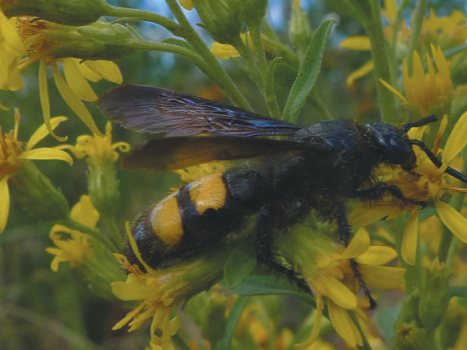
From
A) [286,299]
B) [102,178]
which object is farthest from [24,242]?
[102,178]

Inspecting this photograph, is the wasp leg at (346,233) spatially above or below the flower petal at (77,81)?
below

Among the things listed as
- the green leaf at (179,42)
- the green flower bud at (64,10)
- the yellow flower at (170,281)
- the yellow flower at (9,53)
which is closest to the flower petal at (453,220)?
the yellow flower at (170,281)

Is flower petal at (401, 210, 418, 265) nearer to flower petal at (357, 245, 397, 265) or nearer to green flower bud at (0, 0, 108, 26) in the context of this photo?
flower petal at (357, 245, 397, 265)

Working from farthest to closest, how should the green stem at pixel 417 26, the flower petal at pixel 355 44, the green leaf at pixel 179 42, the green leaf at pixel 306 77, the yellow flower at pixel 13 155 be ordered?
the flower petal at pixel 355 44 → the green stem at pixel 417 26 → the yellow flower at pixel 13 155 → the green leaf at pixel 179 42 → the green leaf at pixel 306 77

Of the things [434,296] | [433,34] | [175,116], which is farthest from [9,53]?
[433,34]

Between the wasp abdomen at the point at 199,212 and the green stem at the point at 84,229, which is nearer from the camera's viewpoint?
the wasp abdomen at the point at 199,212

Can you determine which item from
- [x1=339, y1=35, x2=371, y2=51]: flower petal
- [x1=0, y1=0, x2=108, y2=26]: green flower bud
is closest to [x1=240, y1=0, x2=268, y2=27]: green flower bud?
[x1=0, y1=0, x2=108, y2=26]: green flower bud

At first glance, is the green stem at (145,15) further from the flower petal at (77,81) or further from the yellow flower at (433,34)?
the yellow flower at (433,34)

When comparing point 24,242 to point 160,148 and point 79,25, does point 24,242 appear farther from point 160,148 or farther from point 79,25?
point 160,148

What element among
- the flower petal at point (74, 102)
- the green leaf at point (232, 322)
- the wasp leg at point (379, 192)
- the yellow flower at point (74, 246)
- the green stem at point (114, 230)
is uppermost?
the flower petal at point (74, 102)
